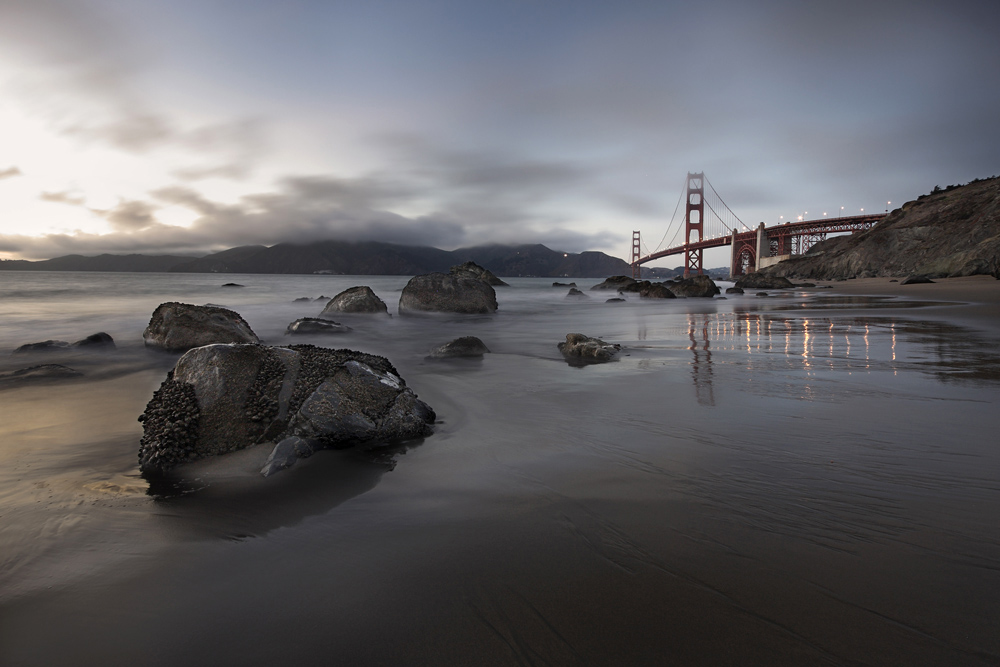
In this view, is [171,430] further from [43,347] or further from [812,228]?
[812,228]

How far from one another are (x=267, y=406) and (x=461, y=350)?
11.8 feet

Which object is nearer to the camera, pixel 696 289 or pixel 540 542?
pixel 540 542

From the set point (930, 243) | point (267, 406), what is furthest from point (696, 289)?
point (267, 406)

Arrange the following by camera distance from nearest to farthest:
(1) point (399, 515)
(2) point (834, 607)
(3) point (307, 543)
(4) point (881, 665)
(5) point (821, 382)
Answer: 1. (4) point (881, 665)
2. (2) point (834, 607)
3. (3) point (307, 543)
4. (1) point (399, 515)
5. (5) point (821, 382)

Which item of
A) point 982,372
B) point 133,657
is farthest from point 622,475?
point 982,372

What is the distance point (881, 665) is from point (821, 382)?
3.72 metres

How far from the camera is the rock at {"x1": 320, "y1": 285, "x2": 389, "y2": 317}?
13188mm

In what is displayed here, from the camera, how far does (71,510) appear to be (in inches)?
80.7

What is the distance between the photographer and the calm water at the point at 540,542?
49.5 inches

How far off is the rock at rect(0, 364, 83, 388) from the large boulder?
120 inches

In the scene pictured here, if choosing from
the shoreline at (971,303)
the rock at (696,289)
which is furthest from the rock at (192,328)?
the rock at (696,289)

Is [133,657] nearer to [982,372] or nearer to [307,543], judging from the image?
[307,543]

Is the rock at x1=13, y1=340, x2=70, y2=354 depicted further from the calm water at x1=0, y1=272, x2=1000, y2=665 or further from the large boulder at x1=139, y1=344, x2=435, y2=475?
the large boulder at x1=139, y1=344, x2=435, y2=475

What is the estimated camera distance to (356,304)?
43.4 feet
